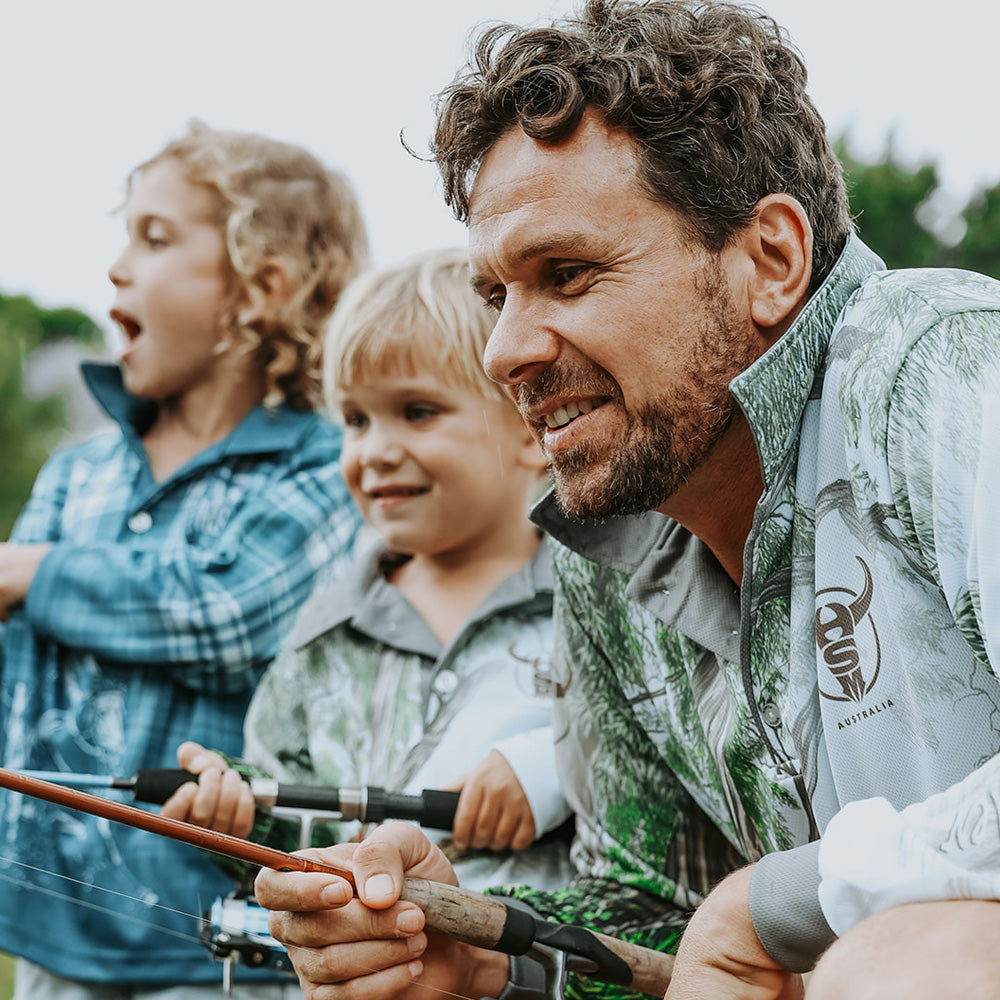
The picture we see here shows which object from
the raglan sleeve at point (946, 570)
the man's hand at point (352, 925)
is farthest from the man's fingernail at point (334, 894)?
the raglan sleeve at point (946, 570)

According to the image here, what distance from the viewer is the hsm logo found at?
1.79 m

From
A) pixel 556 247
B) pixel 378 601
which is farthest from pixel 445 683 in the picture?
pixel 556 247

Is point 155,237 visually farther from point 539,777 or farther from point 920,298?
point 920,298

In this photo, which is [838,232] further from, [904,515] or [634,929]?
[634,929]

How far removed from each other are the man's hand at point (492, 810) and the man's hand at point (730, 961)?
3.09 ft

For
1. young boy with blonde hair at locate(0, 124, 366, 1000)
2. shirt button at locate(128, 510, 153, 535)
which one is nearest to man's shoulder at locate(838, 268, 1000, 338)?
young boy with blonde hair at locate(0, 124, 366, 1000)

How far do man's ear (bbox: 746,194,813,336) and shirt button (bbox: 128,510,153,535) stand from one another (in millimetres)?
2121

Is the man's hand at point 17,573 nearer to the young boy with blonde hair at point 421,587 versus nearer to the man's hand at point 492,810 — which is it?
the young boy with blonde hair at point 421,587

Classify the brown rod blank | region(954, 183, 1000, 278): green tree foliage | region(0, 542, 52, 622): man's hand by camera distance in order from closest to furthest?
the brown rod blank < region(0, 542, 52, 622): man's hand < region(954, 183, 1000, 278): green tree foliage

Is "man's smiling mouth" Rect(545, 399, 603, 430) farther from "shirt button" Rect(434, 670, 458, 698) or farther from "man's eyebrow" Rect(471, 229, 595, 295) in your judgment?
"shirt button" Rect(434, 670, 458, 698)

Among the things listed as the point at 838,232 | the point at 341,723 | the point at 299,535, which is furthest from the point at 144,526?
the point at 838,232

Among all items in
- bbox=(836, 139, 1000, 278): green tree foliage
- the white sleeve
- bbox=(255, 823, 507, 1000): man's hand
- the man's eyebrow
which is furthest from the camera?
bbox=(836, 139, 1000, 278): green tree foliage

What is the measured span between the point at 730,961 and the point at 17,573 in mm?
2385

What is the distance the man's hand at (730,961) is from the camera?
1606mm
